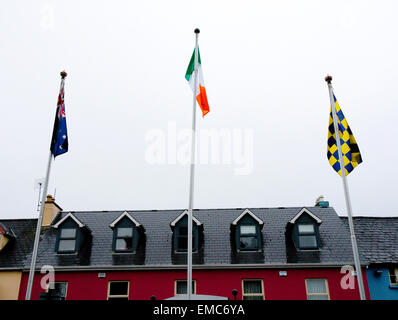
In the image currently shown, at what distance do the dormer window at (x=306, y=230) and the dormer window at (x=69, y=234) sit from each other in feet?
38.9

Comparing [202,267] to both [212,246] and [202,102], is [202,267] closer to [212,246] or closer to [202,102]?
[212,246]

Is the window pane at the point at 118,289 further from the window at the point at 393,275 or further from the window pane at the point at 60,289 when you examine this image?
the window at the point at 393,275

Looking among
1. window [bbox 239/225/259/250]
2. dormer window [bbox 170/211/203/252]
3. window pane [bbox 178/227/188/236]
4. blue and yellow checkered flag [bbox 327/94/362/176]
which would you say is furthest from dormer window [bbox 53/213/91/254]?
blue and yellow checkered flag [bbox 327/94/362/176]

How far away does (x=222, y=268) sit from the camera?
18812 millimetres

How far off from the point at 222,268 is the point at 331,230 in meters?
7.07

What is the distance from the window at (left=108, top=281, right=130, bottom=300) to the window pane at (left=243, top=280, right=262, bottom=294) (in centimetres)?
603

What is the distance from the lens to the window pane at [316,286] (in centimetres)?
1833

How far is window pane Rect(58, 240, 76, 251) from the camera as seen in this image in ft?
67.5

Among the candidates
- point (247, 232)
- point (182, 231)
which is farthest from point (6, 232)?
point (247, 232)

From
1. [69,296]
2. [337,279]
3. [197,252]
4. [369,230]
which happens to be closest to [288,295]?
[337,279]

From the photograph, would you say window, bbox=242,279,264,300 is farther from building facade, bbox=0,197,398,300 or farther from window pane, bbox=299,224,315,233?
window pane, bbox=299,224,315,233

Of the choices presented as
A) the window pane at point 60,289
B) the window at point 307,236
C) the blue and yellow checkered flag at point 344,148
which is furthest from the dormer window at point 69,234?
the blue and yellow checkered flag at point 344,148

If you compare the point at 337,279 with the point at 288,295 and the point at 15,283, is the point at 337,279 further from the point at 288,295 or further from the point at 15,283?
the point at 15,283

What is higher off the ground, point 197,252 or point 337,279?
point 197,252
